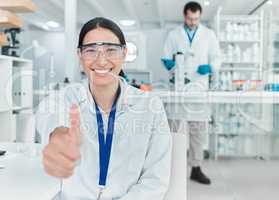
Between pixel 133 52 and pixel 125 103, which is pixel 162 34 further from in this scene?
pixel 125 103

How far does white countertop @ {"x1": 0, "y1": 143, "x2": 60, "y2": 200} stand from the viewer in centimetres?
85

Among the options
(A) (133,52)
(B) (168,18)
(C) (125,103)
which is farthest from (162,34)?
(C) (125,103)

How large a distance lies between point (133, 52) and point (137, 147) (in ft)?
7.78

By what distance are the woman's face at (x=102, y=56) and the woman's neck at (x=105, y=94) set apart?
0.04 m

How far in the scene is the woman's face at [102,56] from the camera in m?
0.99

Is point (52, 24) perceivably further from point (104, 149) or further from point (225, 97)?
point (104, 149)

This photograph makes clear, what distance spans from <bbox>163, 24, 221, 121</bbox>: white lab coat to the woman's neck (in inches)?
82.4

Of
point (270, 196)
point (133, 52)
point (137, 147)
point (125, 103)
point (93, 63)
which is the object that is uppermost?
point (133, 52)

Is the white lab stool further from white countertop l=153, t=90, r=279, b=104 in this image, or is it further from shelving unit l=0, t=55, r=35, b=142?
shelving unit l=0, t=55, r=35, b=142

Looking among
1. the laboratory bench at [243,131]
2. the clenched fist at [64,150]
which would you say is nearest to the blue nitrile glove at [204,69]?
the laboratory bench at [243,131]

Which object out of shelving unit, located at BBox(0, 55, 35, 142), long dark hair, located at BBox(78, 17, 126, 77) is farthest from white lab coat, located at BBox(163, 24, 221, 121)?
long dark hair, located at BBox(78, 17, 126, 77)

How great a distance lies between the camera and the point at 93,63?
990mm

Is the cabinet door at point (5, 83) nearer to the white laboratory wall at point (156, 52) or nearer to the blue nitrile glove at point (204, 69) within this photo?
the blue nitrile glove at point (204, 69)

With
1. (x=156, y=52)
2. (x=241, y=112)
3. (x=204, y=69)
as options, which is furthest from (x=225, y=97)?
(x=156, y=52)
